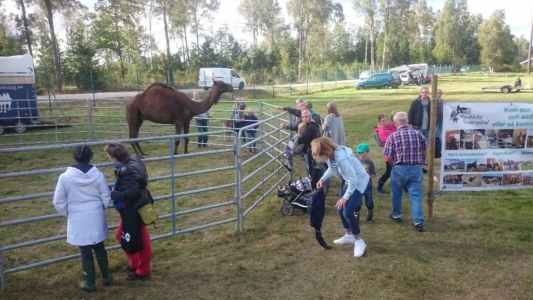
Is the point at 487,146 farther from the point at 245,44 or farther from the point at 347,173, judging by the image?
the point at 245,44

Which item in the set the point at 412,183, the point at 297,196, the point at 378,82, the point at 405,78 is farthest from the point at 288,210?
the point at 405,78

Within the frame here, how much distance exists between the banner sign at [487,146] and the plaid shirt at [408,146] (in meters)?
0.63

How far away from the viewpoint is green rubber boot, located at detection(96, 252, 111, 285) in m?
4.25

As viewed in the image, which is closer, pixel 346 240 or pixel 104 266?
pixel 104 266

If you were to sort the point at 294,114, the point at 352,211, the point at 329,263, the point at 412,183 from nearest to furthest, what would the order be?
the point at 329,263 → the point at 352,211 → the point at 412,183 → the point at 294,114

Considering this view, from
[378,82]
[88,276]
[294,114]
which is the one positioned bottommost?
[88,276]

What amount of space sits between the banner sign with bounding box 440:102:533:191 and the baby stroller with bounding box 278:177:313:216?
1969mm

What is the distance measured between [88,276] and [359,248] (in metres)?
3.02

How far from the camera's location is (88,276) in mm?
4168

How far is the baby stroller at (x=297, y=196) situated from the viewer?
6.50 meters

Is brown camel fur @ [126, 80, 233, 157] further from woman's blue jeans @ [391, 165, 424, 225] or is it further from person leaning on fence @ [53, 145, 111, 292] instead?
person leaning on fence @ [53, 145, 111, 292]

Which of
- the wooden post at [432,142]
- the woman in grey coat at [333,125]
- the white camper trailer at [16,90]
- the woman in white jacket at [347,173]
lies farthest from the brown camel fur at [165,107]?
the woman in white jacket at [347,173]

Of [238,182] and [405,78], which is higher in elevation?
[405,78]

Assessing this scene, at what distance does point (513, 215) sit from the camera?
6285 millimetres
